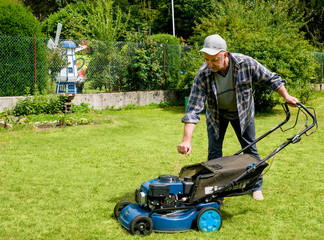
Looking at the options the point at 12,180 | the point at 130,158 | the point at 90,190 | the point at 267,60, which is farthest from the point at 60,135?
the point at 267,60

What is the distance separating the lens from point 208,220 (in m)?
3.80

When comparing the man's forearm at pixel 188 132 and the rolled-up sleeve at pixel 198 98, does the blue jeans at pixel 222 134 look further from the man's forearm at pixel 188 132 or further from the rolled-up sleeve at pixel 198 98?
the man's forearm at pixel 188 132

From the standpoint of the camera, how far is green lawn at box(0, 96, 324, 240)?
3904 mm

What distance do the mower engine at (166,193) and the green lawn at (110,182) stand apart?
274 mm

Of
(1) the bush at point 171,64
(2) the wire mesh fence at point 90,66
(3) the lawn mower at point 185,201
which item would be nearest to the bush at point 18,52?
(2) the wire mesh fence at point 90,66

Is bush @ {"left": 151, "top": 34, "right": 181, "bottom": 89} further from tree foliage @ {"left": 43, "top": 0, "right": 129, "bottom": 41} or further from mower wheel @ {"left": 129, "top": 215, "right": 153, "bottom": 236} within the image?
mower wheel @ {"left": 129, "top": 215, "right": 153, "bottom": 236}

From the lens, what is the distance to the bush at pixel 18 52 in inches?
438

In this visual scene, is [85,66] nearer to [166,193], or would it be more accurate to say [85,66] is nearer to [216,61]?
[216,61]

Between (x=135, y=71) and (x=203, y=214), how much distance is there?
433 inches

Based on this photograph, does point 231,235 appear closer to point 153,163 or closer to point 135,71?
point 153,163

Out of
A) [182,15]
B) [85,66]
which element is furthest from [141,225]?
[182,15]

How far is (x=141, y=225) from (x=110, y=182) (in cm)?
176

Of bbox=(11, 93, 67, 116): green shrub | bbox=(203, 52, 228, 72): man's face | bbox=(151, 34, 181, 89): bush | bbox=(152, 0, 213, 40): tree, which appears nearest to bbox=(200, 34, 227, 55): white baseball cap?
bbox=(203, 52, 228, 72): man's face

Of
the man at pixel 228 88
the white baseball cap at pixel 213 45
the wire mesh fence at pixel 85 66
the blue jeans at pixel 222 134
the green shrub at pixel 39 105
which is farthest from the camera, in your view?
the wire mesh fence at pixel 85 66
